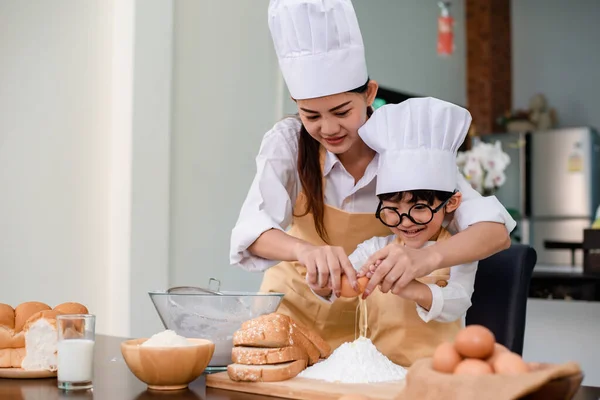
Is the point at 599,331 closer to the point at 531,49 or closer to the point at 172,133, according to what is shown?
the point at 172,133

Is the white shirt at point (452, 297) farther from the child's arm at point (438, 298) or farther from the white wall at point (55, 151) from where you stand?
the white wall at point (55, 151)

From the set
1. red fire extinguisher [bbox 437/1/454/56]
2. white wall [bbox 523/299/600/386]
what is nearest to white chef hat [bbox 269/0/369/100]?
white wall [bbox 523/299/600/386]

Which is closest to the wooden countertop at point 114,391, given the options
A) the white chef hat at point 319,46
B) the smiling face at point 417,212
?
the smiling face at point 417,212

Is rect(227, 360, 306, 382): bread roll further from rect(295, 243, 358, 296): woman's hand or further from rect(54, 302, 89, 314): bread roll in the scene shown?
rect(54, 302, 89, 314): bread roll

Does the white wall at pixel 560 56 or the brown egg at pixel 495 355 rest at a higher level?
the white wall at pixel 560 56

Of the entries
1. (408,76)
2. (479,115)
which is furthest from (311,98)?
(479,115)

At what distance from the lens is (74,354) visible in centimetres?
106

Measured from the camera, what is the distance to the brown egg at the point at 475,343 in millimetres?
723

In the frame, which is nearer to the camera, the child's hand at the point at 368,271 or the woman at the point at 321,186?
the child's hand at the point at 368,271

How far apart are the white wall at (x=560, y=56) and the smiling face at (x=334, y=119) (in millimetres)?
5707

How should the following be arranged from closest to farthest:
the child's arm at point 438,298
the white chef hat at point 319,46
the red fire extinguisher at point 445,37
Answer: the child's arm at point 438,298 → the white chef hat at point 319,46 → the red fire extinguisher at point 445,37

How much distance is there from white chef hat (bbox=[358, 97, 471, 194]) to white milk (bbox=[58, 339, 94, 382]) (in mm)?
634

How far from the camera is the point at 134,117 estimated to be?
3121mm

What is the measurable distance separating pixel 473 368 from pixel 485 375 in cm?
1
